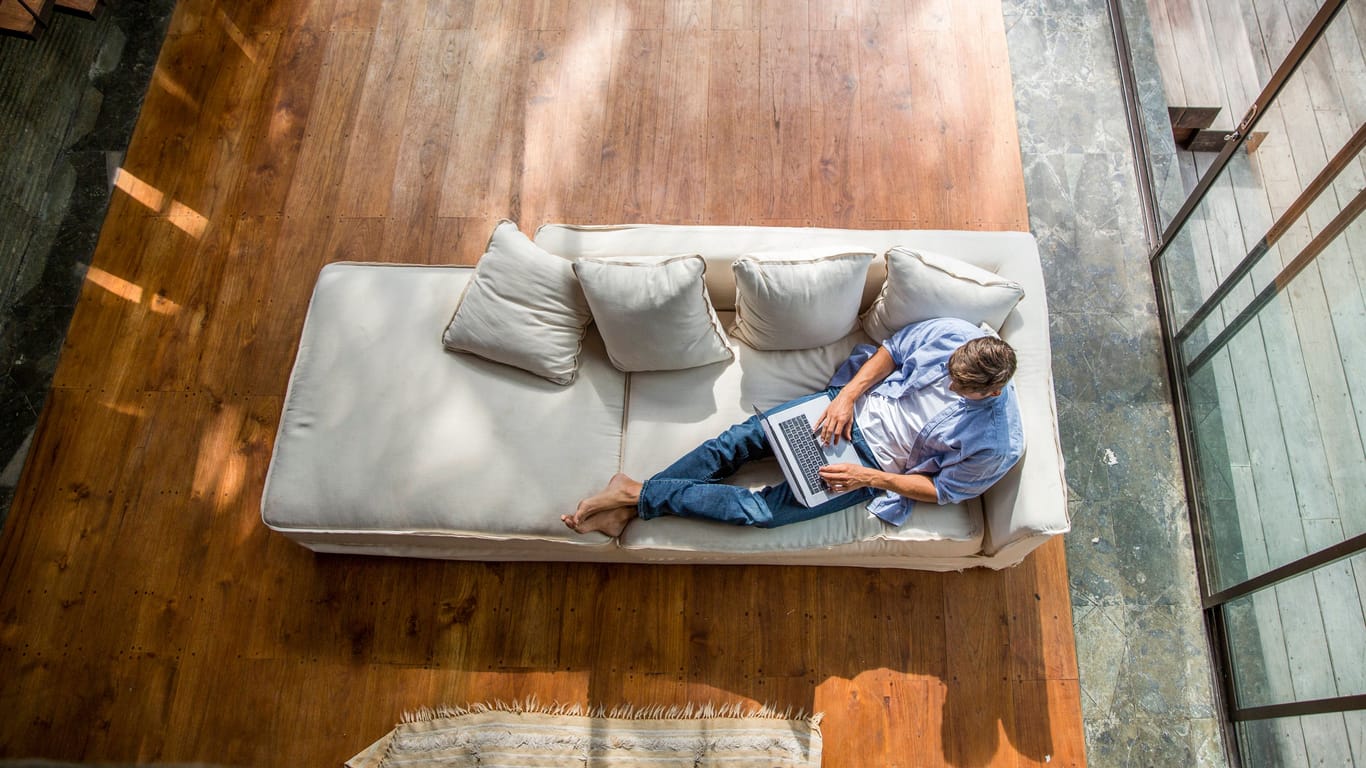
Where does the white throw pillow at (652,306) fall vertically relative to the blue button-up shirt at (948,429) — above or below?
above

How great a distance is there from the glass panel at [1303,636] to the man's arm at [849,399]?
1248 mm

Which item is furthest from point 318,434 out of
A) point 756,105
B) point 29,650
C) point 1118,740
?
point 1118,740

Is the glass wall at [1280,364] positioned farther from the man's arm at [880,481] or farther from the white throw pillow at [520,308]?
the white throw pillow at [520,308]

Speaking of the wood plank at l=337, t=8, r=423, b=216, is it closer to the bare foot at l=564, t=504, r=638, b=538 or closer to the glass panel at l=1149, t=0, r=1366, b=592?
the bare foot at l=564, t=504, r=638, b=538

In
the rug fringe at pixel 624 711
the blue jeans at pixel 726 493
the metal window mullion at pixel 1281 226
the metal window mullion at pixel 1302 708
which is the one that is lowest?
the rug fringe at pixel 624 711

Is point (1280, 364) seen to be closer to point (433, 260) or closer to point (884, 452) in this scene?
point (884, 452)

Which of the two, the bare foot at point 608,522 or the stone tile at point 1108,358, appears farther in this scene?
the stone tile at point 1108,358

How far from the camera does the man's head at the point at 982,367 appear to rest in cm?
201

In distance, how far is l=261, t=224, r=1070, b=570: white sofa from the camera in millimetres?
2363

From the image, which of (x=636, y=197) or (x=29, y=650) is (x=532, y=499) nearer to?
(x=636, y=197)

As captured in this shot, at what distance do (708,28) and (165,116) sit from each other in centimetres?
233

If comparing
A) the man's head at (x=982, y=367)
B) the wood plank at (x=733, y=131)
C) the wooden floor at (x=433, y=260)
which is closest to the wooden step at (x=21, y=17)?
the wooden floor at (x=433, y=260)

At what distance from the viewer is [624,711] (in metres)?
2.58

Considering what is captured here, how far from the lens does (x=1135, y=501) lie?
2.75 meters
